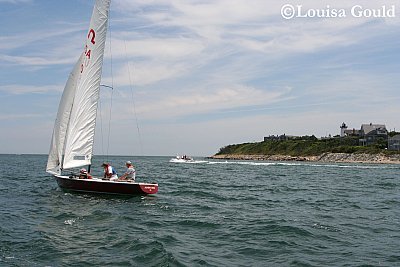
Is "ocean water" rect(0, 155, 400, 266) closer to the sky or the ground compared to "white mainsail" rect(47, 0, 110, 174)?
closer to the ground

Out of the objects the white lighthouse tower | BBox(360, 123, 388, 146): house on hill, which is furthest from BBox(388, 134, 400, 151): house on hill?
the white lighthouse tower

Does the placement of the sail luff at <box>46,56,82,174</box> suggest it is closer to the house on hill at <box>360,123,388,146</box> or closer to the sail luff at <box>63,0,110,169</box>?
the sail luff at <box>63,0,110,169</box>

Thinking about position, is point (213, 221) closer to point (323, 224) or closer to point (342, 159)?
point (323, 224)

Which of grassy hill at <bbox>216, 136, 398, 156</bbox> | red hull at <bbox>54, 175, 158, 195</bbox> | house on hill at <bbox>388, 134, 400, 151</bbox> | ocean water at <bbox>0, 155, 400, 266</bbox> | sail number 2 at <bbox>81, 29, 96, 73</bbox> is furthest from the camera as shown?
grassy hill at <bbox>216, 136, 398, 156</bbox>

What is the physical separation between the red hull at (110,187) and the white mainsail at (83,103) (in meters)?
1.89

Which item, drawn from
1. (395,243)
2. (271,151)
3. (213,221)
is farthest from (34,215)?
(271,151)

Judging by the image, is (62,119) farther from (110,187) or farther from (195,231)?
(195,231)

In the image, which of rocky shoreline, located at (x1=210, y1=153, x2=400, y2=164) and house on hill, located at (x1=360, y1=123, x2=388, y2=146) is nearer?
rocky shoreline, located at (x1=210, y1=153, x2=400, y2=164)

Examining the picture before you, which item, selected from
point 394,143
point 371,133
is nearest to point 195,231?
point 394,143

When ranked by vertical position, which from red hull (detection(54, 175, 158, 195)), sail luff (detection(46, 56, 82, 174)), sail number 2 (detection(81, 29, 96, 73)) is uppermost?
sail number 2 (detection(81, 29, 96, 73))

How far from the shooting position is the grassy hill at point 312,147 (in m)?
128

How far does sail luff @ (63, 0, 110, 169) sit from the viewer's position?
89.6 feet

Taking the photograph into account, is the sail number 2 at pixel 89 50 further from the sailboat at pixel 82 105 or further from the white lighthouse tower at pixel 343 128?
the white lighthouse tower at pixel 343 128


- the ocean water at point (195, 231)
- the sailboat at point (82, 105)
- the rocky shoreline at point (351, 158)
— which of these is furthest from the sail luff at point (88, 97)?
the rocky shoreline at point (351, 158)
